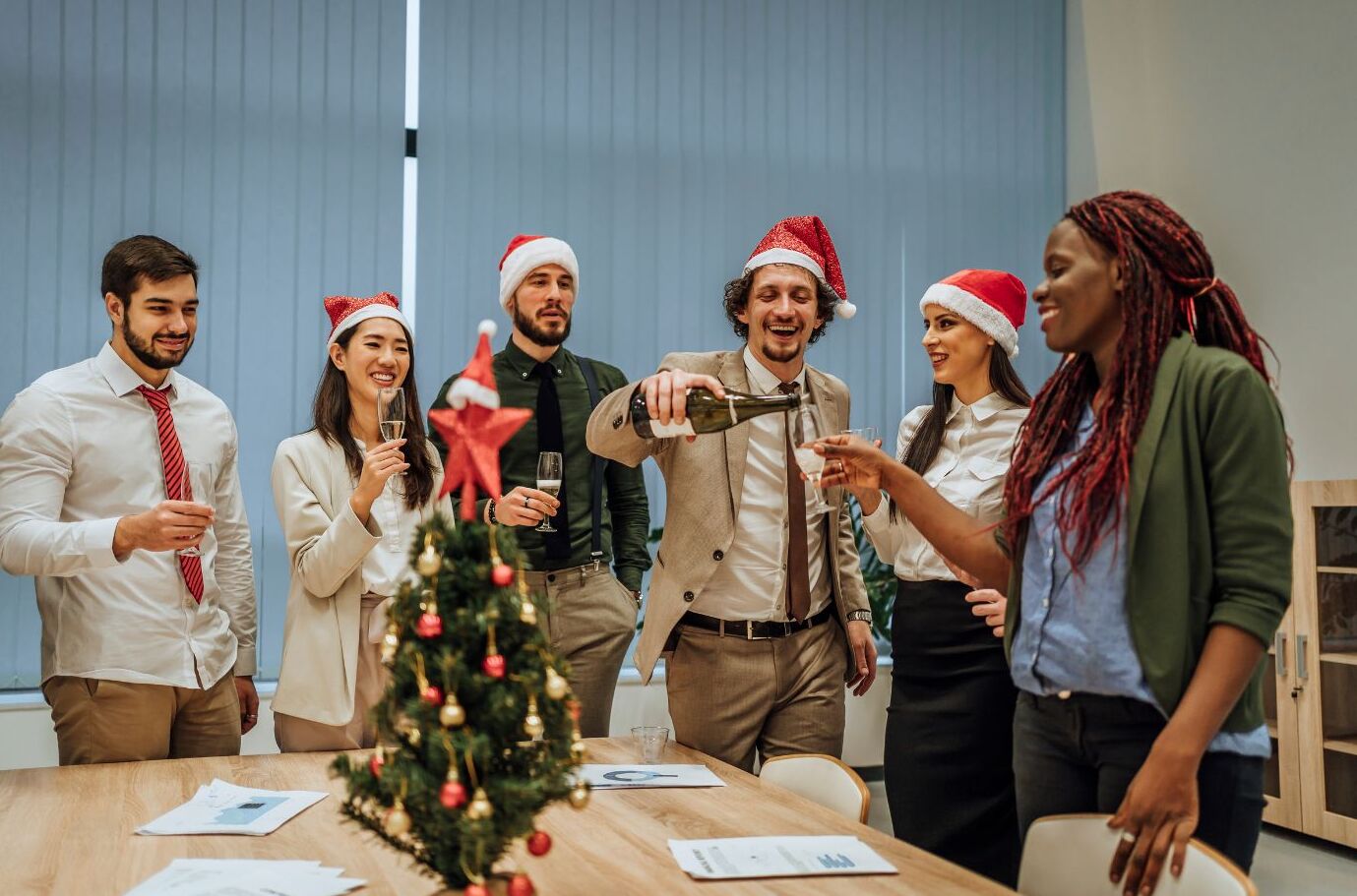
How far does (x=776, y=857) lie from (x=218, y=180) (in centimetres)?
371

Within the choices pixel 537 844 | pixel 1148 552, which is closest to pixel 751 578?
pixel 1148 552

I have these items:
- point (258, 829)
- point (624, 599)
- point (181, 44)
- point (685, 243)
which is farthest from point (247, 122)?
point (258, 829)

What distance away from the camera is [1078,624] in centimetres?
156

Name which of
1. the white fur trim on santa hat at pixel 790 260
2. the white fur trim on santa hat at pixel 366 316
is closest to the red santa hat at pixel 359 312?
the white fur trim on santa hat at pixel 366 316

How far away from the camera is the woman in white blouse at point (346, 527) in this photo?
251 cm

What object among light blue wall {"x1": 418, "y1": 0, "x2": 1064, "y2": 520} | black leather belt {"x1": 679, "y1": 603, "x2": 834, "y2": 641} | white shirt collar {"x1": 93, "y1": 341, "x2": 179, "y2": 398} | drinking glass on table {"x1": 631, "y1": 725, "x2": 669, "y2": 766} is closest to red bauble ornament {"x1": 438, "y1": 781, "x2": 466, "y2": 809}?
drinking glass on table {"x1": 631, "y1": 725, "x2": 669, "y2": 766}

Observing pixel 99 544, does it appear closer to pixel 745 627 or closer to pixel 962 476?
pixel 745 627

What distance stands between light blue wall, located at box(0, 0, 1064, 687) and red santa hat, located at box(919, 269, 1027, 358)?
2.30 metres

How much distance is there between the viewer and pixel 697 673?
255 centimetres

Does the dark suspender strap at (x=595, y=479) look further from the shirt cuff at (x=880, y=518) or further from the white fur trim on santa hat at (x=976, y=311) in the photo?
the white fur trim on santa hat at (x=976, y=311)

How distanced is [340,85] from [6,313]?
1518 mm

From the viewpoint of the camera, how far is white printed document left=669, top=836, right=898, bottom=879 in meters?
1.46

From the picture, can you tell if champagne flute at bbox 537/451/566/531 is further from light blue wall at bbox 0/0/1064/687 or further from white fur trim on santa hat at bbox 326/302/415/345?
light blue wall at bbox 0/0/1064/687

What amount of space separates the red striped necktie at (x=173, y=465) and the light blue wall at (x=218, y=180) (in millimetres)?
1596
